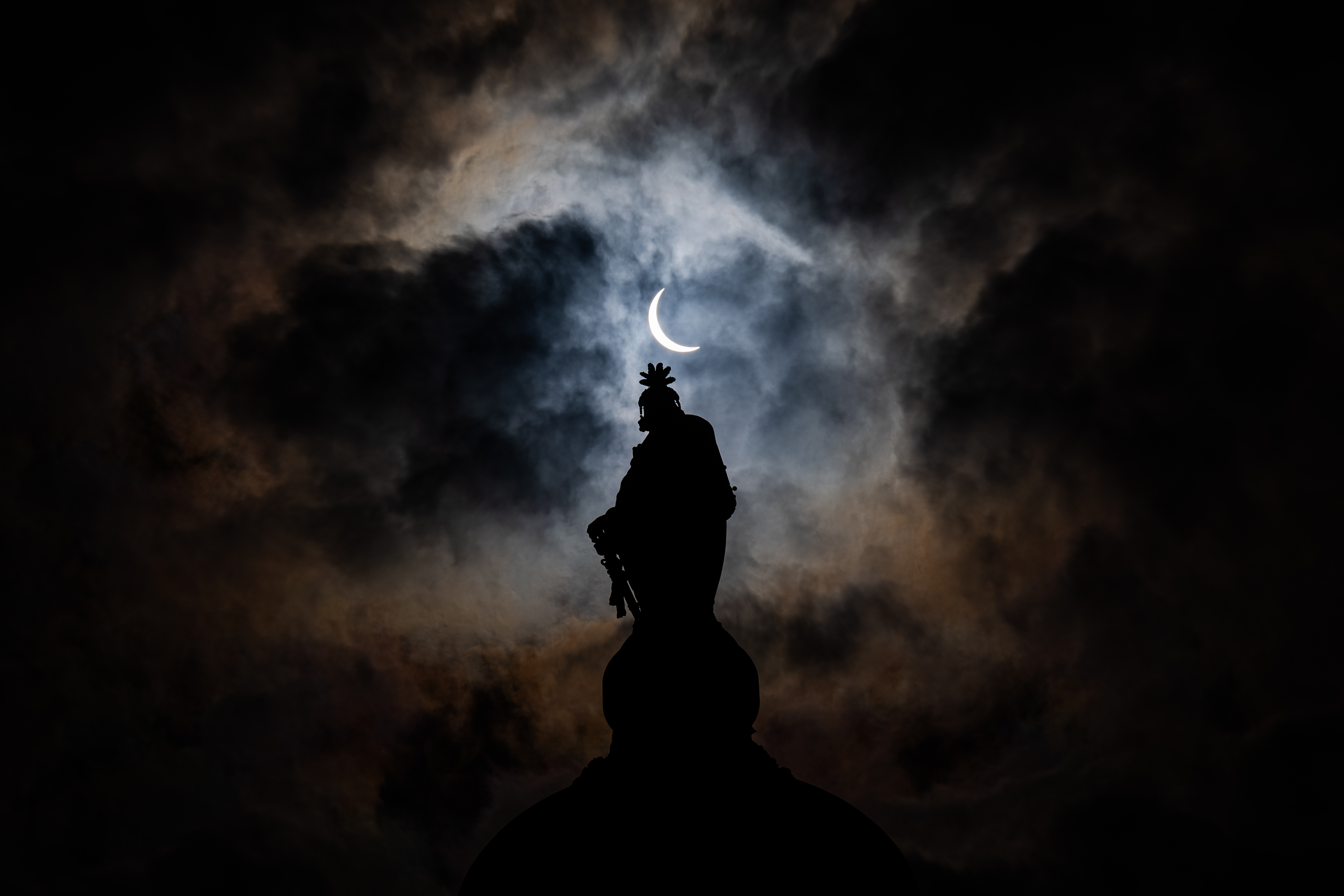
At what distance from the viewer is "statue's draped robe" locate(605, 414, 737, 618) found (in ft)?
52.4

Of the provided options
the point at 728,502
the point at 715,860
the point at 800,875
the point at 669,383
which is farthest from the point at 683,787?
the point at 669,383

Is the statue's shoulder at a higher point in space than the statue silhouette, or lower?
higher

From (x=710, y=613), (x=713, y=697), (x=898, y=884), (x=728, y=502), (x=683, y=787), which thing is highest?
(x=728, y=502)

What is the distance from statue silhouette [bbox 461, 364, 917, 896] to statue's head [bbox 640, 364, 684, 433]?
2.14 feet

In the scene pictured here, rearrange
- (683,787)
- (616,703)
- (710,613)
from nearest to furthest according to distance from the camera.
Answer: (683,787)
(616,703)
(710,613)

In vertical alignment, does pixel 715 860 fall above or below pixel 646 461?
below

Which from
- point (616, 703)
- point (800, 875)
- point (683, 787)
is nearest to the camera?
point (800, 875)

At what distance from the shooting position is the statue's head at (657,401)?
17.5 m

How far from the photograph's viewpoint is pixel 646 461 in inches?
675

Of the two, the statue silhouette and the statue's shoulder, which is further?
the statue's shoulder

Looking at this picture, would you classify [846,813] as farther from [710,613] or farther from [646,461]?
[646,461]

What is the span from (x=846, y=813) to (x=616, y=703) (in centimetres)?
481

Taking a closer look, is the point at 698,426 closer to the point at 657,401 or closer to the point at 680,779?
the point at 657,401

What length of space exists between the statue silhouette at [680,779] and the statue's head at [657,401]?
25.7 inches
